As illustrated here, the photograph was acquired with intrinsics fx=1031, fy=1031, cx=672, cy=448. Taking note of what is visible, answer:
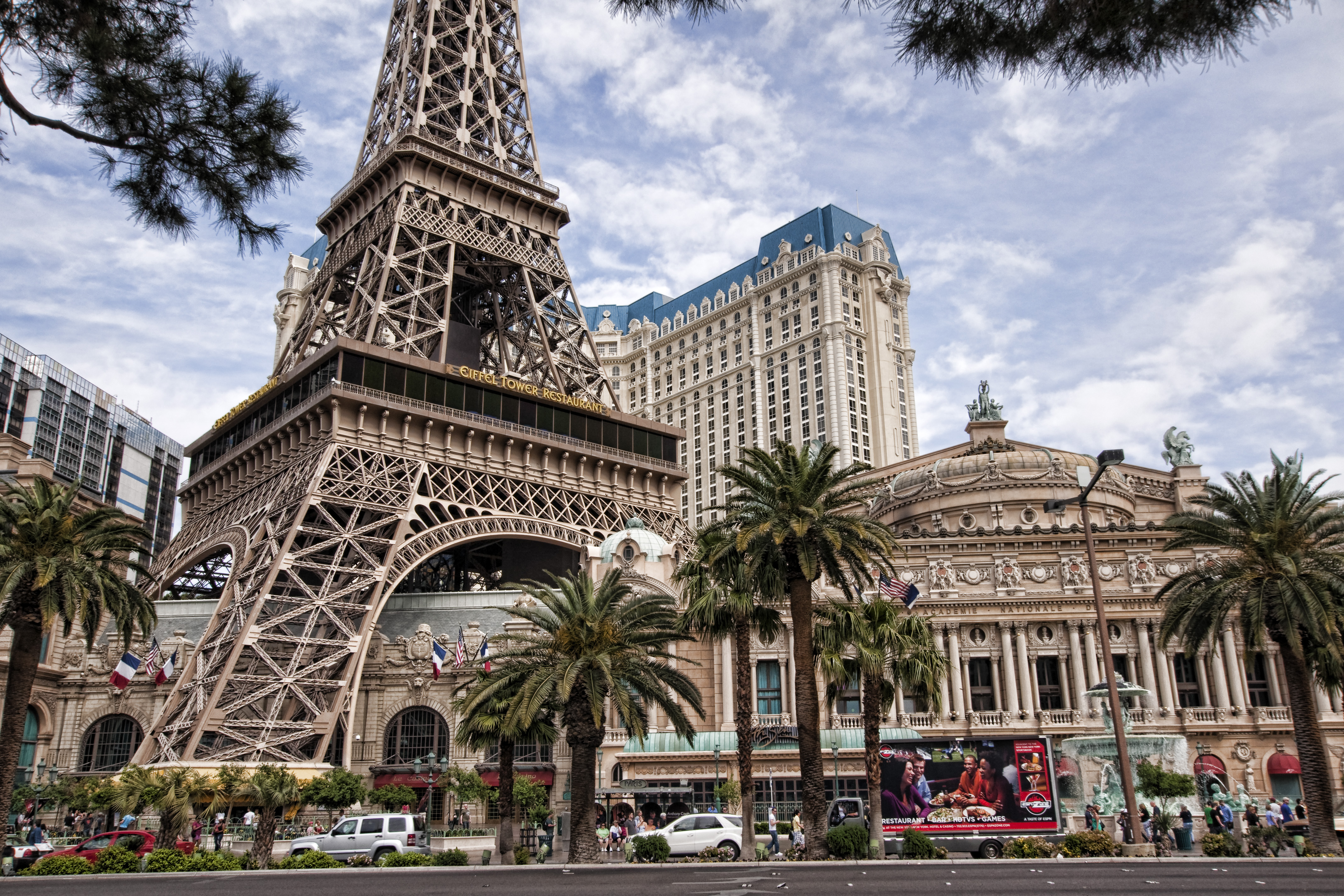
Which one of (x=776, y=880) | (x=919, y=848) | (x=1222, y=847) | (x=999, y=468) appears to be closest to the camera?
(x=776, y=880)

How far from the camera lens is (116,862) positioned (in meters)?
30.2

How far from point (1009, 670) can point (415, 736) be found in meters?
30.3

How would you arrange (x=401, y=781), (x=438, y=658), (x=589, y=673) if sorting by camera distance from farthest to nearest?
(x=401, y=781)
(x=438, y=658)
(x=589, y=673)

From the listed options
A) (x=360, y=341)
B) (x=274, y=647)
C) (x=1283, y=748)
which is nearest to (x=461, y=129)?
(x=360, y=341)

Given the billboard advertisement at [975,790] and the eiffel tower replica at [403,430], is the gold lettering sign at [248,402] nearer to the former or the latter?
the eiffel tower replica at [403,430]

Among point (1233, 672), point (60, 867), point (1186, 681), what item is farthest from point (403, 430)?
point (1233, 672)

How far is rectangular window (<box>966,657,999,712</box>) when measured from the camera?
5350 centimetres

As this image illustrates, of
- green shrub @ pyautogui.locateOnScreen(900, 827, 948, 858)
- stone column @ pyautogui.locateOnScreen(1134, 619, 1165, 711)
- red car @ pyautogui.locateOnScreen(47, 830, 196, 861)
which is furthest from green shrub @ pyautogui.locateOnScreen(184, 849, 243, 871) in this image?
stone column @ pyautogui.locateOnScreen(1134, 619, 1165, 711)

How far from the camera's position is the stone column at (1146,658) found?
51.9 meters

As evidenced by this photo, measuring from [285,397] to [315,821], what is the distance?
1034 inches

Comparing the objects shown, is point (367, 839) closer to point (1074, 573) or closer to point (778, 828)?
point (778, 828)

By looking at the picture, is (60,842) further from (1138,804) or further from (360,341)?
(1138,804)

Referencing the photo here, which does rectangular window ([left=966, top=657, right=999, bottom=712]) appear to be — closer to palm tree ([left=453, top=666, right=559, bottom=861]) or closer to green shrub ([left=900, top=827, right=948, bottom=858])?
green shrub ([left=900, top=827, right=948, bottom=858])

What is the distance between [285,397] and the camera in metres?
60.2
